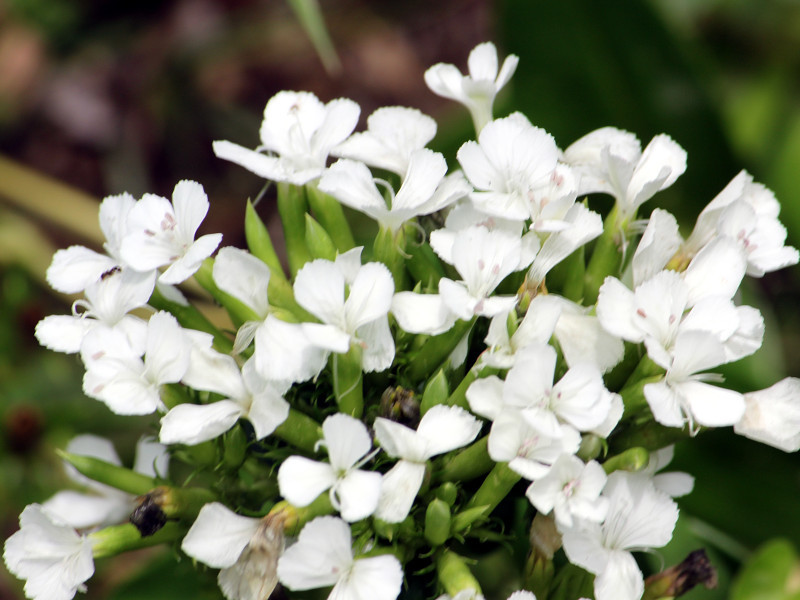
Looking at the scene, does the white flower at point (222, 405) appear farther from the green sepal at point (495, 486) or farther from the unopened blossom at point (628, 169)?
the unopened blossom at point (628, 169)

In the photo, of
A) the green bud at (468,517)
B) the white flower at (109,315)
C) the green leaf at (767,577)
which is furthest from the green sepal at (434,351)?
Result: the green leaf at (767,577)

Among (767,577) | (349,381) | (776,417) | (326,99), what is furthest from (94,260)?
(326,99)

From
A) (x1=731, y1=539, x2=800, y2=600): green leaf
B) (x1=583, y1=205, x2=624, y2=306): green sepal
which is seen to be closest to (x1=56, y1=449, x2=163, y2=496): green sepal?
(x1=583, y1=205, x2=624, y2=306): green sepal

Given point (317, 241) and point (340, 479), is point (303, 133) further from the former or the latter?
point (340, 479)

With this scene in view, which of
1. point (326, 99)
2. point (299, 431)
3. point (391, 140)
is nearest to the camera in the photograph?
point (299, 431)

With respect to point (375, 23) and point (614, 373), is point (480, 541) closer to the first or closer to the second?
point (614, 373)
